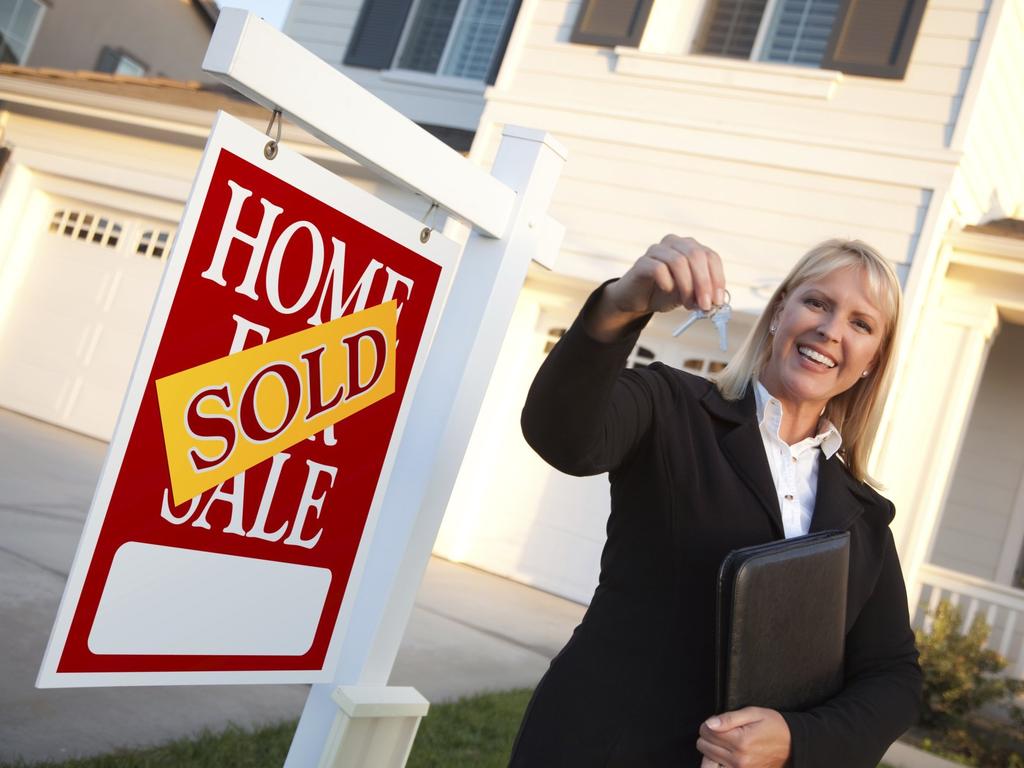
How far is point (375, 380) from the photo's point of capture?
175cm

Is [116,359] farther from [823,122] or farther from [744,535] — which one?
[744,535]

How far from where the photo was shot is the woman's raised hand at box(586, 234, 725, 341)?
4.13 ft

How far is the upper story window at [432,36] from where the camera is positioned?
10.5 metres

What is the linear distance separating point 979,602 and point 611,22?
519cm

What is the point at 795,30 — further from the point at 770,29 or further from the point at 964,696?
the point at 964,696

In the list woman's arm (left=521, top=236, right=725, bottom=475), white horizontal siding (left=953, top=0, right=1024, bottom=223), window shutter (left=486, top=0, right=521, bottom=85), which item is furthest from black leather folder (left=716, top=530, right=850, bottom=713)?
window shutter (left=486, top=0, right=521, bottom=85)

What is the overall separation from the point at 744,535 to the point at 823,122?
22.0 ft

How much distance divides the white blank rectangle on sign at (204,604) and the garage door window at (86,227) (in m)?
9.75

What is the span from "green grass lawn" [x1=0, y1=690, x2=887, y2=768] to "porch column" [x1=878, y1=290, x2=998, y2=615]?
3.64 meters

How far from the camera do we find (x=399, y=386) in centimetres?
181

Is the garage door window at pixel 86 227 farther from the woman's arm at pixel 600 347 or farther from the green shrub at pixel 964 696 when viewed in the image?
the woman's arm at pixel 600 347

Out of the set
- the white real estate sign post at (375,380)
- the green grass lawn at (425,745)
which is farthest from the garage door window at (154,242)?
the white real estate sign post at (375,380)

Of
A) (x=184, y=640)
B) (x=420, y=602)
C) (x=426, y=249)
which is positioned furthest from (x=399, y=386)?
(x=420, y=602)

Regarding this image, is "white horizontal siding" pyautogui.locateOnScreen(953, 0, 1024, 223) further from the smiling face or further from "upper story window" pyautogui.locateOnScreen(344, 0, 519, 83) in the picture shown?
the smiling face
